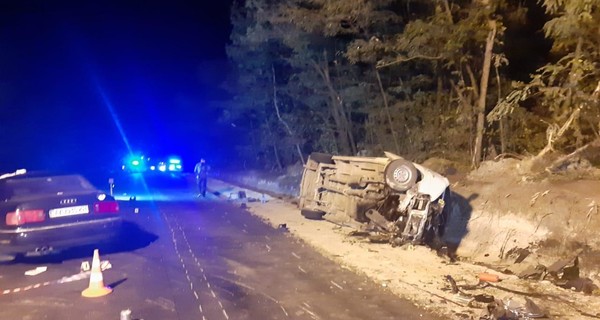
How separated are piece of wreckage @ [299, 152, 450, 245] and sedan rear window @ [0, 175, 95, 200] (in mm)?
5246

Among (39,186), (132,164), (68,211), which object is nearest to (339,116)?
(39,186)

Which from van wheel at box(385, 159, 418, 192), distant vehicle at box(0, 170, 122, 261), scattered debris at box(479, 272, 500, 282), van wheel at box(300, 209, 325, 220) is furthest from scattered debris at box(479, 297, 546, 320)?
van wheel at box(300, 209, 325, 220)

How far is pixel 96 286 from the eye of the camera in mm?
7141

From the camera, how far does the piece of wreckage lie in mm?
10406

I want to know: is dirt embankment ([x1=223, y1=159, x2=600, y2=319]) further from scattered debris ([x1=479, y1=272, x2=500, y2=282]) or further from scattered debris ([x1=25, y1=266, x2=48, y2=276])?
scattered debris ([x1=25, y1=266, x2=48, y2=276])

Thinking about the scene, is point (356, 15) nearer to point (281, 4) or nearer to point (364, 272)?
point (281, 4)

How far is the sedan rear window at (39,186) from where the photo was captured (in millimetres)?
8977

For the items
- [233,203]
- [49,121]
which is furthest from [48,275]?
[49,121]

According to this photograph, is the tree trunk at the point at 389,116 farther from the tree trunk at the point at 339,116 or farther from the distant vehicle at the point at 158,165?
the distant vehicle at the point at 158,165

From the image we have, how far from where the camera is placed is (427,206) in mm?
10297

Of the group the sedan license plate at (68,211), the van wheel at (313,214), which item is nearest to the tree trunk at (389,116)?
the van wheel at (313,214)

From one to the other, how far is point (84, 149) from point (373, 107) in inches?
2442

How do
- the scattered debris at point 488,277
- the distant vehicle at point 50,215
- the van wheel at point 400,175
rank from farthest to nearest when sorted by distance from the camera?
the van wheel at point 400,175
the distant vehicle at point 50,215
the scattered debris at point 488,277

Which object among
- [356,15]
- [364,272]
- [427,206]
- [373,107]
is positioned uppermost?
[356,15]
